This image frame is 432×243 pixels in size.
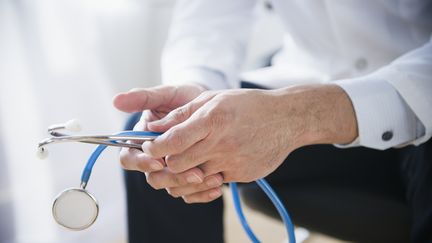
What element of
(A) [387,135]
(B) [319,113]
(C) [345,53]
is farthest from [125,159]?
(C) [345,53]

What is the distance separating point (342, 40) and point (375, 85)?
25 centimetres

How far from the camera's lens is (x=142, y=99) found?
20.6 inches

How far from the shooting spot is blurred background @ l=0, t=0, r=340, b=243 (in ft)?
3.06

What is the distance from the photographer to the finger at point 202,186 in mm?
467

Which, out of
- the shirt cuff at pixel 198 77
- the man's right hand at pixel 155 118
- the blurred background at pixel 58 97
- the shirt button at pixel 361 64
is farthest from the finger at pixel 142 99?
the blurred background at pixel 58 97

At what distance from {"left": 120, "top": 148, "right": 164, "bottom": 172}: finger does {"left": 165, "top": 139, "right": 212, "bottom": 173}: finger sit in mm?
18

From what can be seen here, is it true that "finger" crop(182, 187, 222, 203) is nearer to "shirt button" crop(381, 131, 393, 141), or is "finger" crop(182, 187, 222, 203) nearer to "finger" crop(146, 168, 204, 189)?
"finger" crop(146, 168, 204, 189)

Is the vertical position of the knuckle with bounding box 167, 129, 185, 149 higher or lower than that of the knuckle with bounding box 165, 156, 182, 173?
higher

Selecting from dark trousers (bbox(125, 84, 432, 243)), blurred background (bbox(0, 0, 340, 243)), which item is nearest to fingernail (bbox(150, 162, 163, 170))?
dark trousers (bbox(125, 84, 432, 243))

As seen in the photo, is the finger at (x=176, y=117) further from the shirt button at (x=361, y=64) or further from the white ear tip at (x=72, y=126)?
the shirt button at (x=361, y=64)

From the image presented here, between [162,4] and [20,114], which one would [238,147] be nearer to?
[20,114]

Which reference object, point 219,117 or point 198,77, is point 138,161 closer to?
point 219,117

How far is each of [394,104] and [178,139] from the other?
319 millimetres

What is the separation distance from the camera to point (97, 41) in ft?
3.92
